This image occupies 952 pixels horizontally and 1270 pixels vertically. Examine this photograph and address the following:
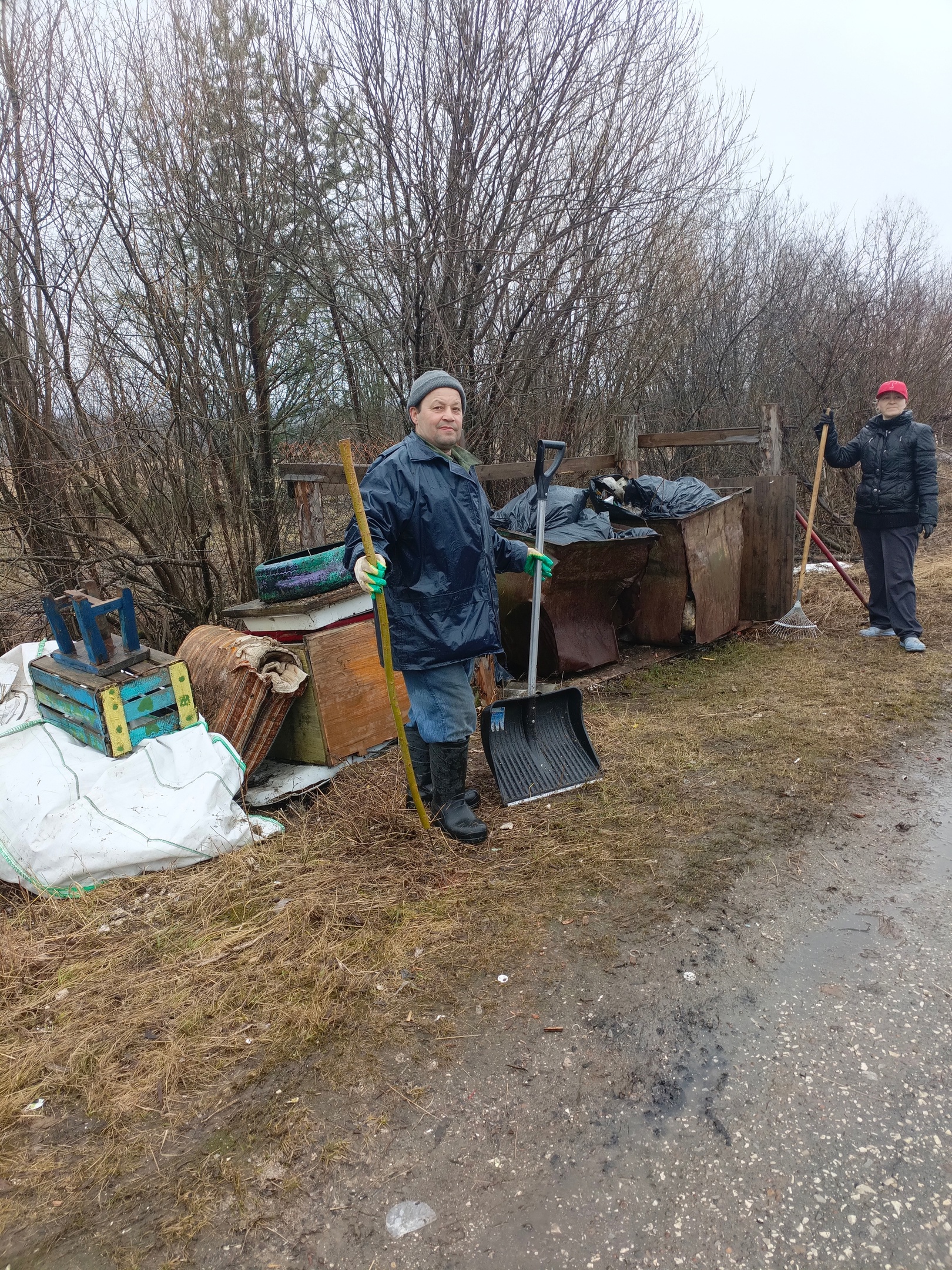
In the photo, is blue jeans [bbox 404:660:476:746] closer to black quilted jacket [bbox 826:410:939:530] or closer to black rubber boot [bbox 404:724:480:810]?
black rubber boot [bbox 404:724:480:810]

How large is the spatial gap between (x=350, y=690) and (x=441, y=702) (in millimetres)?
921

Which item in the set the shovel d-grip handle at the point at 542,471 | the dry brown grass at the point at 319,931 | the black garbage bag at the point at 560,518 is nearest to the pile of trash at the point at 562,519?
the black garbage bag at the point at 560,518

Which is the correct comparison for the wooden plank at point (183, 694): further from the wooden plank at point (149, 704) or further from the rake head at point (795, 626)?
the rake head at point (795, 626)

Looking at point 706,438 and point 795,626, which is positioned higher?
point 706,438

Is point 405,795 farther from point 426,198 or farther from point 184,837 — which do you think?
point 426,198

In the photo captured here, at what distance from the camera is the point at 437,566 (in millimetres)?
3225

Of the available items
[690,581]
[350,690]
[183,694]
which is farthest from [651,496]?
[183,694]

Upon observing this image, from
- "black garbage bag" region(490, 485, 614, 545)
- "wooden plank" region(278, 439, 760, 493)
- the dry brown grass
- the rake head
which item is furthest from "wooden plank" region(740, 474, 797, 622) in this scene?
the dry brown grass

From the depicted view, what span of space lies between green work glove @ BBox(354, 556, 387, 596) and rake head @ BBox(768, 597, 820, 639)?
465 cm

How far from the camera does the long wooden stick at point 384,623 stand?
2.81 metres

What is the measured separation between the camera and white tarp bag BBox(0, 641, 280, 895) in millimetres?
3123

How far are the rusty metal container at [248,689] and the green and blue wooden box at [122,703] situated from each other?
17 centimetres

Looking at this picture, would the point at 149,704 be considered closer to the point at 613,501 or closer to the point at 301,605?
the point at 301,605

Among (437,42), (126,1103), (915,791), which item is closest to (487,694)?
(915,791)
